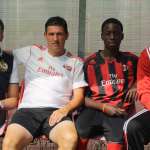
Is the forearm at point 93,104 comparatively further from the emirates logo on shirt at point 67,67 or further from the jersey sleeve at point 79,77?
the emirates logo on shirt at point 67,67

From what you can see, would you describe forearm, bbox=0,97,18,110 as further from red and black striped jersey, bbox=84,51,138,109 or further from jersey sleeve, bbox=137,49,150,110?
jersey sleeve, bbox=137,49,150,110

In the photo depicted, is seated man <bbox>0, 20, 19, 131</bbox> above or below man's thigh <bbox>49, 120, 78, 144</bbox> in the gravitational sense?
above

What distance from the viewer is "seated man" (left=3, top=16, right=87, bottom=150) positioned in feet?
18.0

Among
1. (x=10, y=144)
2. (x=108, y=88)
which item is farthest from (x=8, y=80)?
(x=108, y=88)

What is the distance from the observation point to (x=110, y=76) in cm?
592

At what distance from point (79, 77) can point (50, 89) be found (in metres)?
0.31

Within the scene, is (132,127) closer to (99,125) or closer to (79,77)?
(99,125)

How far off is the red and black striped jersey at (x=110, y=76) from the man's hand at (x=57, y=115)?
455 millimetres

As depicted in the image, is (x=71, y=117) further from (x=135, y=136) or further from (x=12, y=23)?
(x=12, y=23)

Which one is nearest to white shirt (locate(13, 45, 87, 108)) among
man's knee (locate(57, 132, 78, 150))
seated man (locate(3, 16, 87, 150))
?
seated man (locate(3, 16, 87, 150))

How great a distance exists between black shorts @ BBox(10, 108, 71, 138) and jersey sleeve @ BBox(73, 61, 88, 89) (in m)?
0.34

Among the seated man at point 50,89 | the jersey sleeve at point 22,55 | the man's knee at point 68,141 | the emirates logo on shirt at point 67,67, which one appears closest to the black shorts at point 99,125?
the seated man at point 50,89

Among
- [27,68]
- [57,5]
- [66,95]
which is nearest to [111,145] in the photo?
[66,95]

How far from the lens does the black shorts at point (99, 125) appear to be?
5492mm
